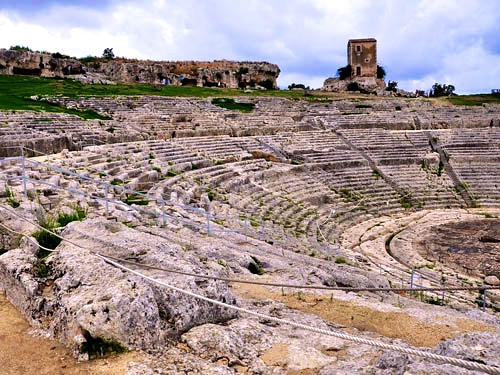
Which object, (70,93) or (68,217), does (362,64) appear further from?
(68,217)

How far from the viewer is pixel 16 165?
42.1ft

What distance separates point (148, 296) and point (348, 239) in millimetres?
12486

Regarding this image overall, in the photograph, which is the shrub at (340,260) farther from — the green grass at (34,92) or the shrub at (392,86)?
the shrub at (392,86)

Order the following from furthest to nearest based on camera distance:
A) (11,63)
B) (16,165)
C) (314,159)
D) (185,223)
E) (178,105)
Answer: (11,63) → (178,105) → (314,159) → (16,165) → (185,223)

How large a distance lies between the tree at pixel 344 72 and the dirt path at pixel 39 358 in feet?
178

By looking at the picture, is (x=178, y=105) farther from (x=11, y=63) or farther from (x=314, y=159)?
(x=11, y=63)

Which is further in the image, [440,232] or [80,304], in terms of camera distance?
[440,232]

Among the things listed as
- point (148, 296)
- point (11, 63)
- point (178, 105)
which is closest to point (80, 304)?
point (148, 296)

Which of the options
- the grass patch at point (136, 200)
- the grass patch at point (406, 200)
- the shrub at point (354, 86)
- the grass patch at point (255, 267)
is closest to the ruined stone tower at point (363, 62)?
the shrub at point (354, 86)

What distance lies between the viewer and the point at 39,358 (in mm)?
3756

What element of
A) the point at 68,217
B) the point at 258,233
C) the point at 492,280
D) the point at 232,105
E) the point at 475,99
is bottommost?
the point at 492,280

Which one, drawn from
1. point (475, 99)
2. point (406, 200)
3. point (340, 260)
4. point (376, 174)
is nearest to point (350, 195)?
point (406, 200)

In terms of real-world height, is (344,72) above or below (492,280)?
above

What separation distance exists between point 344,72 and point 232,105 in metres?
26.4
